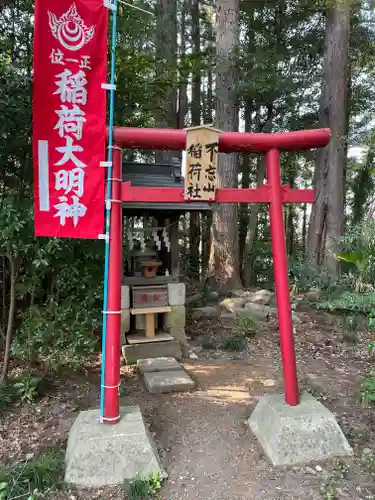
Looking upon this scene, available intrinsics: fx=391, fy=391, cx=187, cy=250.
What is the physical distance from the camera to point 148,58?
5.37m

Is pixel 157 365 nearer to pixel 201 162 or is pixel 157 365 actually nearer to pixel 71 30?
pixel 201 162

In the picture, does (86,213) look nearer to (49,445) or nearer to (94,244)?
(94,244)

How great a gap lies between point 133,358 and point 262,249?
870 centimetres

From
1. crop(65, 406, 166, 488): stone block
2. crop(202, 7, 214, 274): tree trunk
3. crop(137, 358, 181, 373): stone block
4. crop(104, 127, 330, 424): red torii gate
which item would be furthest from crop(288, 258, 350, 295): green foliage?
crop(65, 406, 166, 488): stone block

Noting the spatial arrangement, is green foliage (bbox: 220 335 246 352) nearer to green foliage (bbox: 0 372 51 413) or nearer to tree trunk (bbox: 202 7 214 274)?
green foliage (bbox: 0 372 51 413)

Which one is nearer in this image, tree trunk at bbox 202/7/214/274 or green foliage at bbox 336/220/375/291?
green foliage at bbox 336/220/375/291

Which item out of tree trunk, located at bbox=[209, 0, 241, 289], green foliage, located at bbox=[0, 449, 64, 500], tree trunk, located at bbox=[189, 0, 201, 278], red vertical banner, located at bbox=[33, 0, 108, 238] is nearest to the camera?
green foliage, located at bbox=[0, 449, 64, 500]

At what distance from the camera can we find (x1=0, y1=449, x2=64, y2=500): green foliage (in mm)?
3078

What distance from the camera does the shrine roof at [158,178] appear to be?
6.17 meters

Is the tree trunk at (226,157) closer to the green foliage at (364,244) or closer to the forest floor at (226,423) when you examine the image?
the forest floor at (226,423)

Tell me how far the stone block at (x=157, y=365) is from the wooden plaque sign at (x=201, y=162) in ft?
9.67

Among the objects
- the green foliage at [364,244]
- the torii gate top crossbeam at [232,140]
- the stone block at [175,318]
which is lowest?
the stone block at [175,318]

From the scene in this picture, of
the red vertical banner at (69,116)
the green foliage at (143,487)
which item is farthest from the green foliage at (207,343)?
the red vertical banner at (69,116)

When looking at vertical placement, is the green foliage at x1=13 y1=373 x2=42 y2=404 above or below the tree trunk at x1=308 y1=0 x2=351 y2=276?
below
